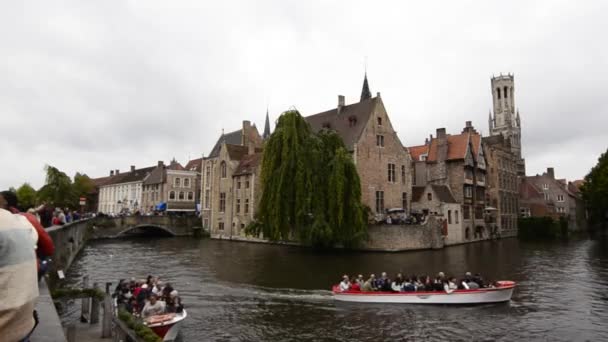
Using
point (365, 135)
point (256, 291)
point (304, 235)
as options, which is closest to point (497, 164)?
point (365, 135)

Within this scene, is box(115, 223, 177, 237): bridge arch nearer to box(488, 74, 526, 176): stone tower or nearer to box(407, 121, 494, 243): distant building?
box(407, 121, 494, 243): distant building

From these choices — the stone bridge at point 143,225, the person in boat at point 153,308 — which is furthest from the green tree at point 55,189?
the person in boat at point 153,308

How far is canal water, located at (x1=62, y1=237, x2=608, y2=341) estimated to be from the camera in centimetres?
1388

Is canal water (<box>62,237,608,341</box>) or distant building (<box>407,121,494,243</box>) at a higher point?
distant building (<box>407,121,494,243</box>)

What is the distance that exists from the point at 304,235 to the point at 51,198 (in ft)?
135

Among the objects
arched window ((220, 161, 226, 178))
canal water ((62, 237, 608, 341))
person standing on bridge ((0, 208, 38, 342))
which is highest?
arched window ((220, 161, 226, 178))

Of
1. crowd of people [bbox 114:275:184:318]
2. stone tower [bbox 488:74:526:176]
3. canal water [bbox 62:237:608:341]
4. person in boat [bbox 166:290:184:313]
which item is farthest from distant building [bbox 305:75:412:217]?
stone tower [bbox 488:74:526:176]

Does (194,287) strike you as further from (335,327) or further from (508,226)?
(508,226)

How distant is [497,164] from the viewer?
5500 cm

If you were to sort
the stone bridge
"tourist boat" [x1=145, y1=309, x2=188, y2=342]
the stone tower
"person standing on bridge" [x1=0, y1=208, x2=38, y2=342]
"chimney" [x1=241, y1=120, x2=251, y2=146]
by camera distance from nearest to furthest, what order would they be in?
1. "person standing on bridge" [x1=0, y1=208, x2=38, y2=342]
2. "tourist boat" [x1=145, y1=309, x2=188, y2=342]
3. the stone bridge
4. "chimney" [x1=241, y1=120, x2=251, y2=146]
5. the stone tower

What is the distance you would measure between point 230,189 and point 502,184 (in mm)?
34652

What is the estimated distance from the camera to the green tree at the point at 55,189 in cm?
5684

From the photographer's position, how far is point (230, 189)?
52031 mm

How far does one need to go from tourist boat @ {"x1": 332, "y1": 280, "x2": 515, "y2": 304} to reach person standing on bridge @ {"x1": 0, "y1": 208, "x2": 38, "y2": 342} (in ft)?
52.5
